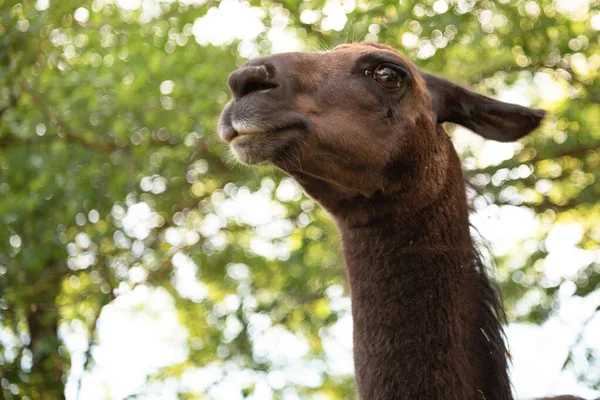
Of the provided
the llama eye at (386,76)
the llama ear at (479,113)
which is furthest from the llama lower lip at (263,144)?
the llama ear at (479,113)

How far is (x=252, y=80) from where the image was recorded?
3.09m

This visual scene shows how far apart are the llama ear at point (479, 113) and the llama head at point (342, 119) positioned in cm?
1

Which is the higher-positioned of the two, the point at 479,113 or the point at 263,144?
the point at 479,113

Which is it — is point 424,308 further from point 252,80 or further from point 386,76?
point 252,80

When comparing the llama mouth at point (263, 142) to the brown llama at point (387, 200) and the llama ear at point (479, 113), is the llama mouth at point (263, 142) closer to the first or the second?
the brown llama at point (387, 200)

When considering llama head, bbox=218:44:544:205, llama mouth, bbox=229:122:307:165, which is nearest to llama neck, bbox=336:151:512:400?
llama head, bbox=218:44:544:205

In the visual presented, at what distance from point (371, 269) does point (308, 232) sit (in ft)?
9.47

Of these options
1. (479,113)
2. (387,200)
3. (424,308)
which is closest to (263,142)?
(387,200)

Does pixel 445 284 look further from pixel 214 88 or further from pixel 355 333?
pixel 214 88

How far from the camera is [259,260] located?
706 cm

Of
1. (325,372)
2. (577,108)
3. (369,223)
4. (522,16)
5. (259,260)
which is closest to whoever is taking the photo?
(369,223)

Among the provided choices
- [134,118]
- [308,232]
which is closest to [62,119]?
[134,118]

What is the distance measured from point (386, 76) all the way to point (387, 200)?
0.52m

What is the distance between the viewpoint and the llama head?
3.12 meters
